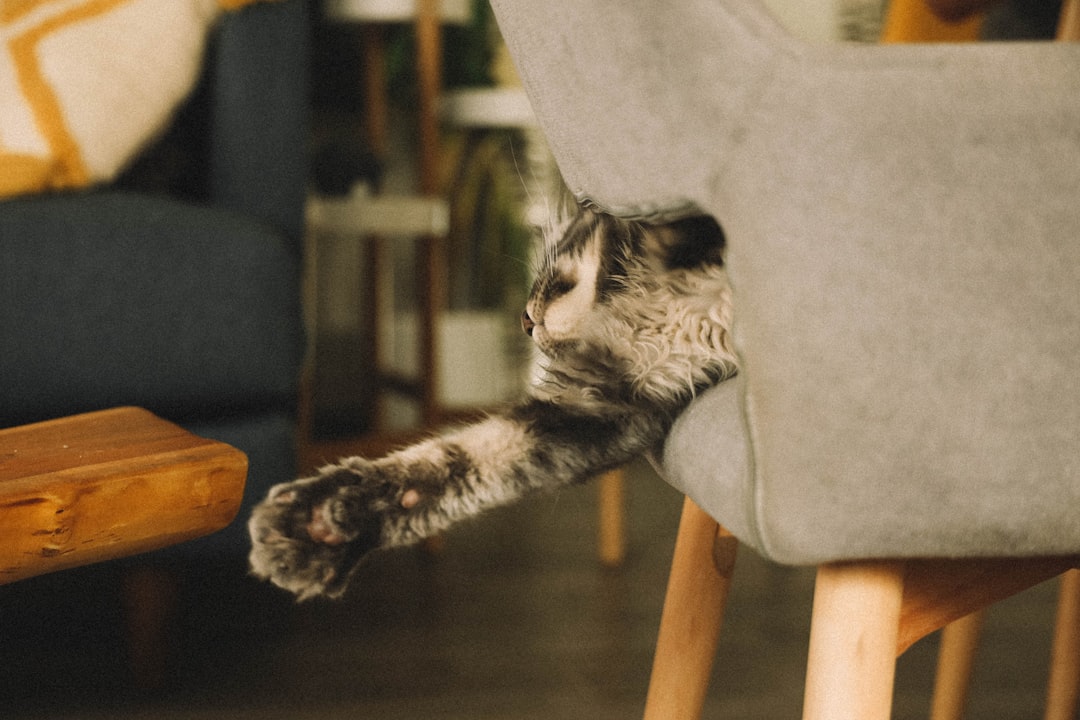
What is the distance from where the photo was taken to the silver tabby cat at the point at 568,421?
0.59m

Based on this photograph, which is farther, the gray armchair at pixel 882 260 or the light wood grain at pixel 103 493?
the light wood grain at pixel 103 493

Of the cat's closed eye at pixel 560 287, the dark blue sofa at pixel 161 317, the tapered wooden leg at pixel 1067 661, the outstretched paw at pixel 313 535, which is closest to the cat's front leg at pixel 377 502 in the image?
the outstretched paw at pixel 313 535

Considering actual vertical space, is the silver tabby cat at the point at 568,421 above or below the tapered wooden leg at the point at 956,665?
above

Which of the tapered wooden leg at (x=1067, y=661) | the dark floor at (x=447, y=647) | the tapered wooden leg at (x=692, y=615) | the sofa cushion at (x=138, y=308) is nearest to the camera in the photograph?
the tapered wooden leg at (x=692, y=615)

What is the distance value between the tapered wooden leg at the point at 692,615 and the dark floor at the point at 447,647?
0.25 meters

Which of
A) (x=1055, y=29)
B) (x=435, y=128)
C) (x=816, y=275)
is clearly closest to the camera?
(x=816, y=275)

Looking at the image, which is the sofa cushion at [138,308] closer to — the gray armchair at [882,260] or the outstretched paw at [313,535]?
the outstretched paw at [313,535]

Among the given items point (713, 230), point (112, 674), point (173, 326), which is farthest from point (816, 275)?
point (112, 674)

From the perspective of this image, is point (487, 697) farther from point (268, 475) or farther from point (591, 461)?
point (591, 461)

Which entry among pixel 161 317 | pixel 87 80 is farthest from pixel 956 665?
pixel 87 80

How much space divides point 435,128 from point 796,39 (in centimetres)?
148

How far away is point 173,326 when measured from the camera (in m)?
1.02

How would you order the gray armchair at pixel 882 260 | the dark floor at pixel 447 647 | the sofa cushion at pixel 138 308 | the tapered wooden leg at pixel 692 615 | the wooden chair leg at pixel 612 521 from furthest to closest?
the wooden chair leg at pixel 612 521 < the dark floor at pixel 447 647 < the sofa cushion at pixel 138 308 < the tapered wooden leg at pixel 692 615 < the gray armchair at pixel 882 260

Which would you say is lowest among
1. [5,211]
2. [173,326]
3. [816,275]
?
[173,326]
